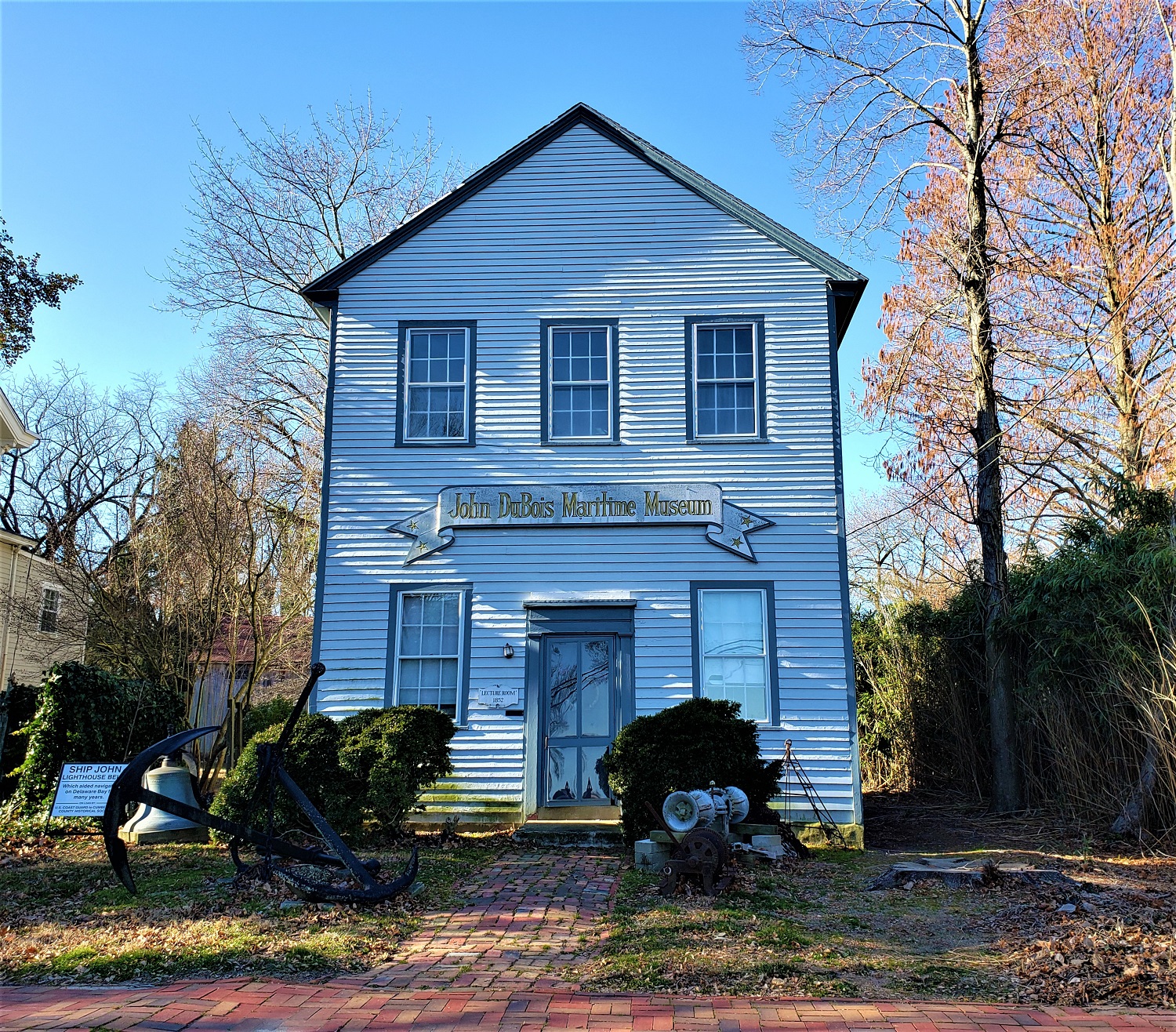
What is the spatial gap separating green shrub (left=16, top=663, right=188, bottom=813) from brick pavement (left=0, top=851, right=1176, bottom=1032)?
6.90 meters

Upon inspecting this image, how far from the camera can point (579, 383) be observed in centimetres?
1385

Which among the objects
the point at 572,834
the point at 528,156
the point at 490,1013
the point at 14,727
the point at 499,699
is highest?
the point at 528,156

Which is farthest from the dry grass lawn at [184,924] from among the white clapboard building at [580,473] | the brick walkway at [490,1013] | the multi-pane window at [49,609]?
the multi-pane window at [49,609]

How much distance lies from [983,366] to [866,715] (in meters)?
6.62

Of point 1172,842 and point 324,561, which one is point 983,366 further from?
point 324,561

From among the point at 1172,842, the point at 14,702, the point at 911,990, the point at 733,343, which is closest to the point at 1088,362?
the point at 733,343

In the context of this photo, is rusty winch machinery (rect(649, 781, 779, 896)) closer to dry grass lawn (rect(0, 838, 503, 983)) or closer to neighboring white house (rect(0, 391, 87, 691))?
dry grass lawn (rect(0, 838, 503, 983))

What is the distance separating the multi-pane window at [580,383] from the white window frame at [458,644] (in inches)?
101

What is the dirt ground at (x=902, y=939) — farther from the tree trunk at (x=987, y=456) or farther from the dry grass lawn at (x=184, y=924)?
the tree trunk at (x=987, y=456)

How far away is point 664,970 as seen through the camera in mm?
6336

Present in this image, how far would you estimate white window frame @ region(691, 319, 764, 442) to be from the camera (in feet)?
44.2

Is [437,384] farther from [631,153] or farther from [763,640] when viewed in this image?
[763,640]

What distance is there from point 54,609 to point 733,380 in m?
17.4

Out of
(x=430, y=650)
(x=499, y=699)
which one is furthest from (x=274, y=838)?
(x=430, y=650)
